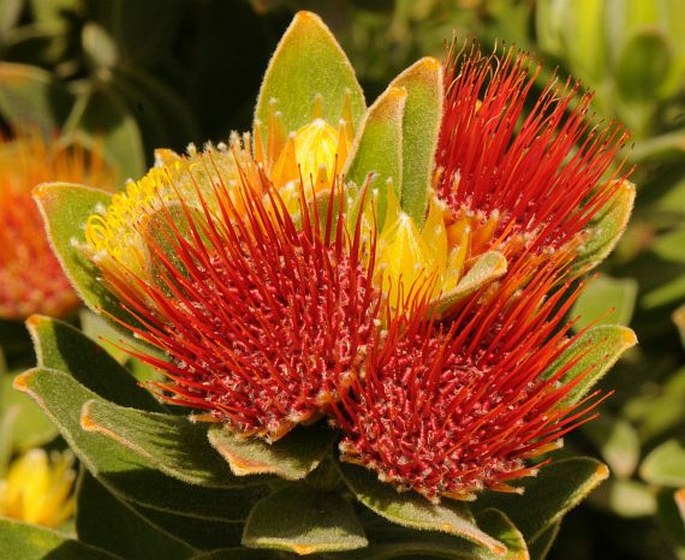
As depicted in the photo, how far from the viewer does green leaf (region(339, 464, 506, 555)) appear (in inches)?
43.3

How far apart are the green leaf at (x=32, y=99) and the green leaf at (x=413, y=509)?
1.44 m

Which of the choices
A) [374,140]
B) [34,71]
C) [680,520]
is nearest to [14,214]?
[34,71]

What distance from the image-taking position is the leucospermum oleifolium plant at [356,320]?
44.5 inches

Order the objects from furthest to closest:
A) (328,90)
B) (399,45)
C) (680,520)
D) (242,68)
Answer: (399,45), (242,68), (680,520), (328,90)

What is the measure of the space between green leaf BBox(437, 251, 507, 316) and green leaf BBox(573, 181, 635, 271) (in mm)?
251

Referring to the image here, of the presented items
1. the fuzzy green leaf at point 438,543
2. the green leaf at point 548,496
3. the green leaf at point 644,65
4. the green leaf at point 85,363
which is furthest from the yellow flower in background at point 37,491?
the green leaf at point 644,65

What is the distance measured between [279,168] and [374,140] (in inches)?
4.5

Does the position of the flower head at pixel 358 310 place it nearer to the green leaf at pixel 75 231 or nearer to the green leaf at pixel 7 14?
the green leaf at pixel 75 231

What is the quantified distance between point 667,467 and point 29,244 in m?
1.28

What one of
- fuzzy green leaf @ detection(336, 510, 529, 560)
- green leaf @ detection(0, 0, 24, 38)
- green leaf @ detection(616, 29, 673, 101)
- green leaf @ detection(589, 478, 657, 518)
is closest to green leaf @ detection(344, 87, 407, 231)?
fuzzy green leaf @ detection(336, 510, 529, 560)

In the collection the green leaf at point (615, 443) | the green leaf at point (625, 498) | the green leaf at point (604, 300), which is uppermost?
the green leaf at point (604, 300)

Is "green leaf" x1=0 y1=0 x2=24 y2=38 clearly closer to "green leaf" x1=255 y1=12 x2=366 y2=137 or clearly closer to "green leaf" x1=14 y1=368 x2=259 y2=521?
"green leaf" x1=255 y1=12 x2=366 y2=137

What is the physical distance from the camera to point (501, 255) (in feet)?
3.62

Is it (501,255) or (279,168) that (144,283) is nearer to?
(279,168)
